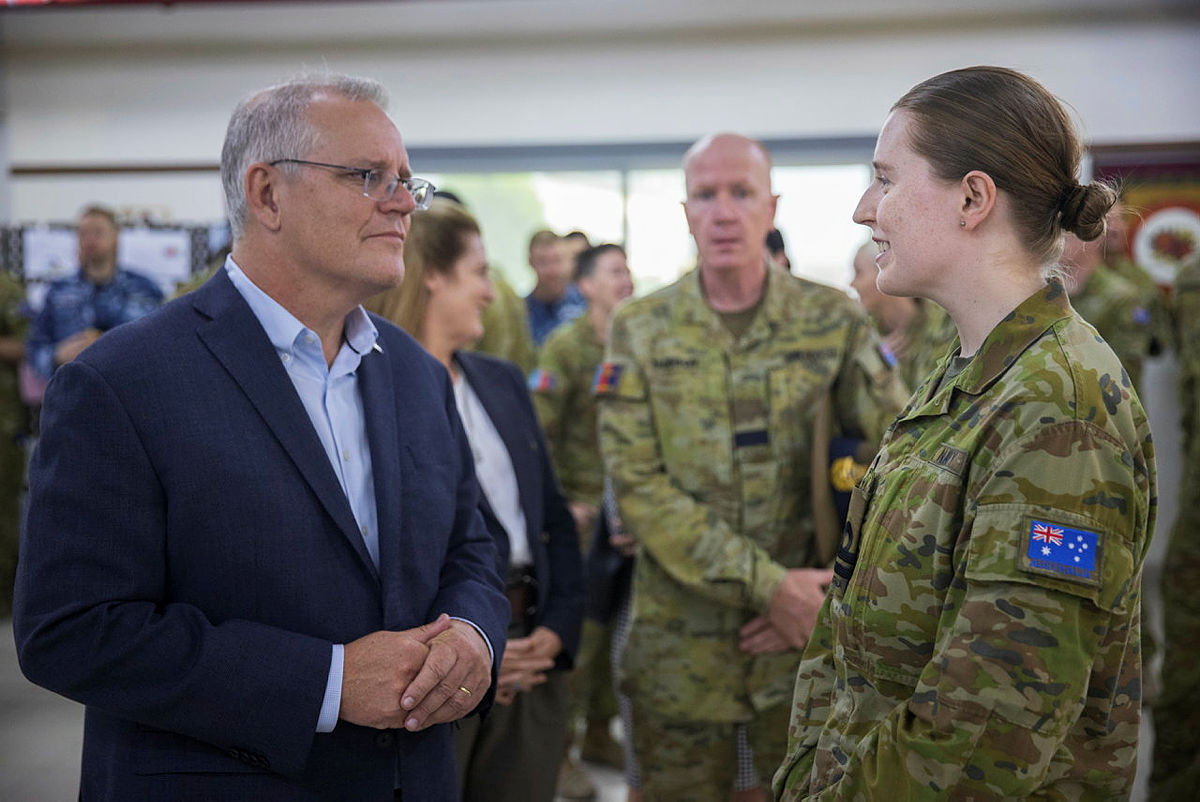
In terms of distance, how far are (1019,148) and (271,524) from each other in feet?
3.61

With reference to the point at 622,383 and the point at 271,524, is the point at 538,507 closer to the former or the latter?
the point at 622,383

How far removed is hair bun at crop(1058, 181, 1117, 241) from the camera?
1255mm

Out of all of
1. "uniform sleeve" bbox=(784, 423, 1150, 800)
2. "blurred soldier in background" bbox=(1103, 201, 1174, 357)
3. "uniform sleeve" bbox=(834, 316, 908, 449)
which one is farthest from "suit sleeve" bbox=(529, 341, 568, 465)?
"uniform sleeve" bbox=(784, 423, 1150, 800)

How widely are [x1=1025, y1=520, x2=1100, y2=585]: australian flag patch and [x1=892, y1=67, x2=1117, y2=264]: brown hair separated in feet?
1.27

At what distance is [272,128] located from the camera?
160cm

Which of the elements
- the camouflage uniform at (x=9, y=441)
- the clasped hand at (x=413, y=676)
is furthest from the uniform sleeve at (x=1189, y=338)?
the camouflage uniform at (x=9, y=441)

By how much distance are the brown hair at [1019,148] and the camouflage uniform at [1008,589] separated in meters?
0.09

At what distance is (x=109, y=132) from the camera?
280 inches

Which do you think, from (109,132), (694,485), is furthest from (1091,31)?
(109,132)

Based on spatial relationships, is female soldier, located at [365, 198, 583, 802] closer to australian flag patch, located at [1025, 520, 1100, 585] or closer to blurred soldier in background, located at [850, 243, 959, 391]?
australian flag patch, located at [1025, 520, 1100, 585]

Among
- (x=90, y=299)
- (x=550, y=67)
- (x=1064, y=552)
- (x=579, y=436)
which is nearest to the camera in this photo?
(x=1064, y=552)

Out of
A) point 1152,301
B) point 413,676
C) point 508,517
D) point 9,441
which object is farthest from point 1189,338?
point 9,441

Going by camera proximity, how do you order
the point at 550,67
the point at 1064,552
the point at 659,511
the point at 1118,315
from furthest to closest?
the point at 550,67
the point at 1118,315
the point at 659,511
the point at 1064,552

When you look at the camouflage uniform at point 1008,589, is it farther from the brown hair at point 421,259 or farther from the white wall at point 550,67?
the white wall at point 550,67
